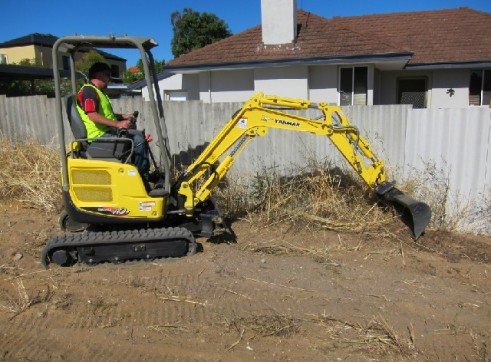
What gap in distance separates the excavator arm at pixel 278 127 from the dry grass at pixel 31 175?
2.76 meters

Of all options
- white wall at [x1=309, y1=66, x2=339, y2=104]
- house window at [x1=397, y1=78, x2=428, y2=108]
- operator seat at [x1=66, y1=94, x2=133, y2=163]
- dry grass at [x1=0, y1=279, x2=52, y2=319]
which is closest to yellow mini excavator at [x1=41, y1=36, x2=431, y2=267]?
operator seat at [x1=66, y1=94, x2=133, y2=163]

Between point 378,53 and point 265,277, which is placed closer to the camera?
point 265,277

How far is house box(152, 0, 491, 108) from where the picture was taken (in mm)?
13773

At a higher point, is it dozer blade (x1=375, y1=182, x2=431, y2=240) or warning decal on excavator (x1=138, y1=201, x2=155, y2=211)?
warning decal on excavator (x1=138, y1=201, x2=155, y2=211)

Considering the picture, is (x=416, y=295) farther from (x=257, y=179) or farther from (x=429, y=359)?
(x=257, y=179)

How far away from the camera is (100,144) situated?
4977 millimetres

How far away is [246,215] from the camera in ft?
21.8

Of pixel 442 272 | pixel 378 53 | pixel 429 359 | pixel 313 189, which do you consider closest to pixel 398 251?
pixel 442 272

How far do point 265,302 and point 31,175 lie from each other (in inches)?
216

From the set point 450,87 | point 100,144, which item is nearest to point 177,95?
point 450,87

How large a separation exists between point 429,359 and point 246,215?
147 inches

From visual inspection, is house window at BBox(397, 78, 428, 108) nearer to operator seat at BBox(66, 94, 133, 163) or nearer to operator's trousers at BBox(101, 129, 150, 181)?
operator's trousers at BBox(101, 129, 150, 181)

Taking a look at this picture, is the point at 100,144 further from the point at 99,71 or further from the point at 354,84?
the point at 354,84

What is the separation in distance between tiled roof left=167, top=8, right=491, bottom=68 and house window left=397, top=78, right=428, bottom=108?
104 cm
